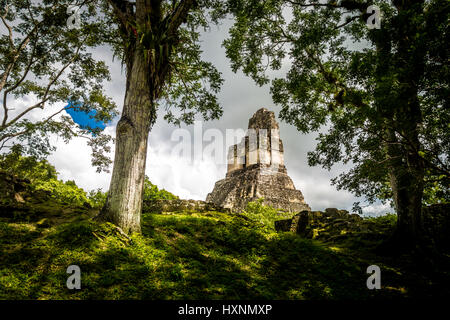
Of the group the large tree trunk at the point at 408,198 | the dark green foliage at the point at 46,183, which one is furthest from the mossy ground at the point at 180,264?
the dark green foliage at the point at 46,183

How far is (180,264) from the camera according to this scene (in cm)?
364

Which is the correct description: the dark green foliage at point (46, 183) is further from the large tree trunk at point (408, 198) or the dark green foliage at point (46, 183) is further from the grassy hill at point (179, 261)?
the large tree trunk at point (408, 198)

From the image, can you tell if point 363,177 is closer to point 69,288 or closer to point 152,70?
point 152,70

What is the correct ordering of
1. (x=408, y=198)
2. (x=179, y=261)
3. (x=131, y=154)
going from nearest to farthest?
1. (x=179, y=261)
2. (x=131, y=154)
3. (x=408, y=198)

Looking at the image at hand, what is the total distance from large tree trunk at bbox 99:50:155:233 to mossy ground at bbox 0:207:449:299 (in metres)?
0.32

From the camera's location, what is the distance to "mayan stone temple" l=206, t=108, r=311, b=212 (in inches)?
936

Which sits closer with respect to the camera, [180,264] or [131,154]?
[180,264]

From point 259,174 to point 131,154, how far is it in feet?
73.8

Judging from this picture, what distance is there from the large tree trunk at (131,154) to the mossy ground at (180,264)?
1.06ft

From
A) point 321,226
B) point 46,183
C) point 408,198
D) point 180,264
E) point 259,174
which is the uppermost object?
point 259,174

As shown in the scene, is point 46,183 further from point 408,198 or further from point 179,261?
point 408,198

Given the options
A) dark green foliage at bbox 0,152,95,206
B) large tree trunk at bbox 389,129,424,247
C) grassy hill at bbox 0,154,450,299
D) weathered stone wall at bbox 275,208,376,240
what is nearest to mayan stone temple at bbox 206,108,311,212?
weathered stone wall at bbox 275,208,376,240

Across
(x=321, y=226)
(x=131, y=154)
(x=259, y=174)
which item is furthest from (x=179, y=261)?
(x=259, y=174)

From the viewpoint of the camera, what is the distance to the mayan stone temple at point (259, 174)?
23.8 m
